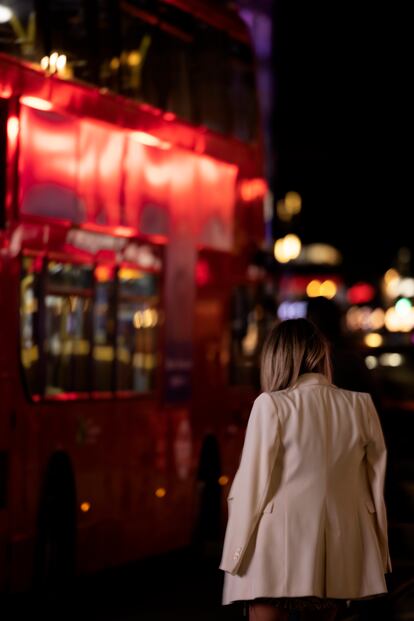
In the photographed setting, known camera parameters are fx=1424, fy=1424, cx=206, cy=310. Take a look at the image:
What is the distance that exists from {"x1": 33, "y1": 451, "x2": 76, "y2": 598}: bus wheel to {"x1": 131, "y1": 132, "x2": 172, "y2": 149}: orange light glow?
272 centimetres

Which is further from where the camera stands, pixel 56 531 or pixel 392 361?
pixel 392 361

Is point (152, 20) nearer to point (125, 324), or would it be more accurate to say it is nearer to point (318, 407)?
point (125, 324)

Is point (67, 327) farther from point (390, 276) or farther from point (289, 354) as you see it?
point (390, 276)

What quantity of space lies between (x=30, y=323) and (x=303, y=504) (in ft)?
14.9

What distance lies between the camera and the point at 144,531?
1124 centimetres

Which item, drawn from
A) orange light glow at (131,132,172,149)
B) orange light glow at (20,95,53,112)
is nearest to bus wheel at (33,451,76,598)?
orange light glow at (20,95,53,112)

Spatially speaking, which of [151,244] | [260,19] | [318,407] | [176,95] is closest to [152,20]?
[176,95]

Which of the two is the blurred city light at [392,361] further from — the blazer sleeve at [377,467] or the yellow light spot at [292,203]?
the yellow light spot at [292,203]

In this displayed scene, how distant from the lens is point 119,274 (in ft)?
35.6

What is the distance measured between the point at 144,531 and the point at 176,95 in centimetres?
358

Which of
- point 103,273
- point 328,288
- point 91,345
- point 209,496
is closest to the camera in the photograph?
point 91,345

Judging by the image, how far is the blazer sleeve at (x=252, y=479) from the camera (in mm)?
5031

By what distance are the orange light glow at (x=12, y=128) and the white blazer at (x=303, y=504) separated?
433cm

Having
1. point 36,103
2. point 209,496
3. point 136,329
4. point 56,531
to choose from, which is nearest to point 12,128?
point 36,103
